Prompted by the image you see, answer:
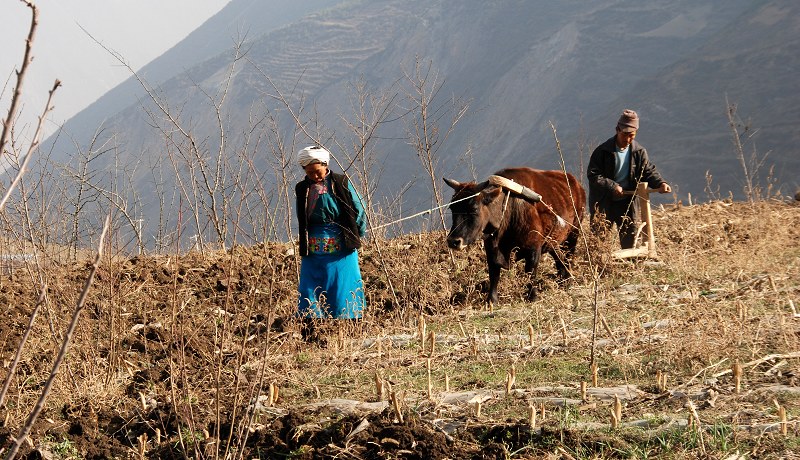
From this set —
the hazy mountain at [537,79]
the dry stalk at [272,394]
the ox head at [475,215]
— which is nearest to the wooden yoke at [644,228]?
the ox head at [475,215]

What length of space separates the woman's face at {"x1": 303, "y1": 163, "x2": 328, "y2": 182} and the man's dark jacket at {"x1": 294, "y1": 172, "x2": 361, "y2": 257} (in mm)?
61

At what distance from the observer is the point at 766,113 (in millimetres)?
51281

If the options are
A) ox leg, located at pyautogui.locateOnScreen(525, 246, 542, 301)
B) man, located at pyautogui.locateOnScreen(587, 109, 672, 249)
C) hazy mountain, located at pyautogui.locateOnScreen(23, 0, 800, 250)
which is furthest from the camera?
hazy mountain, located at pyautogui.locateOnScreen(23, 0, 800, 250)

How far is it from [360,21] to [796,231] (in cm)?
10651

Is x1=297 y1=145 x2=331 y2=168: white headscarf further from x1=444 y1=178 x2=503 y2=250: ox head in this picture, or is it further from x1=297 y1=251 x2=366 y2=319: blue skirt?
x1=444 y1=178 x2=503 y2=250: ox head

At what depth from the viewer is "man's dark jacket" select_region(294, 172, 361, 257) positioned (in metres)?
6.68

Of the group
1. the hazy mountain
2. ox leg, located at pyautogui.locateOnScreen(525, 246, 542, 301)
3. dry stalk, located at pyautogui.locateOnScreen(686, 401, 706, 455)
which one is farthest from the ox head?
the hazy mountain

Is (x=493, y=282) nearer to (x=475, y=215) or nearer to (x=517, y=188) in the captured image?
(x=475, y=215)

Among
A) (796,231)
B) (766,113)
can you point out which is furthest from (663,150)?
(796,231)

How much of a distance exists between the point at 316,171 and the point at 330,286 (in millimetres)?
871

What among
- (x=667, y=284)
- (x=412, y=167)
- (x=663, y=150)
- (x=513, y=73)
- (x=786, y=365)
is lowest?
(x=786, y=365)

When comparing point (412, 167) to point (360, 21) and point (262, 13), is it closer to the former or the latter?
point (360, 21)

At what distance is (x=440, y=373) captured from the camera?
539 centimetres

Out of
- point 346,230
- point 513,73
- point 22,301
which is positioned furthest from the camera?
point 513,73
